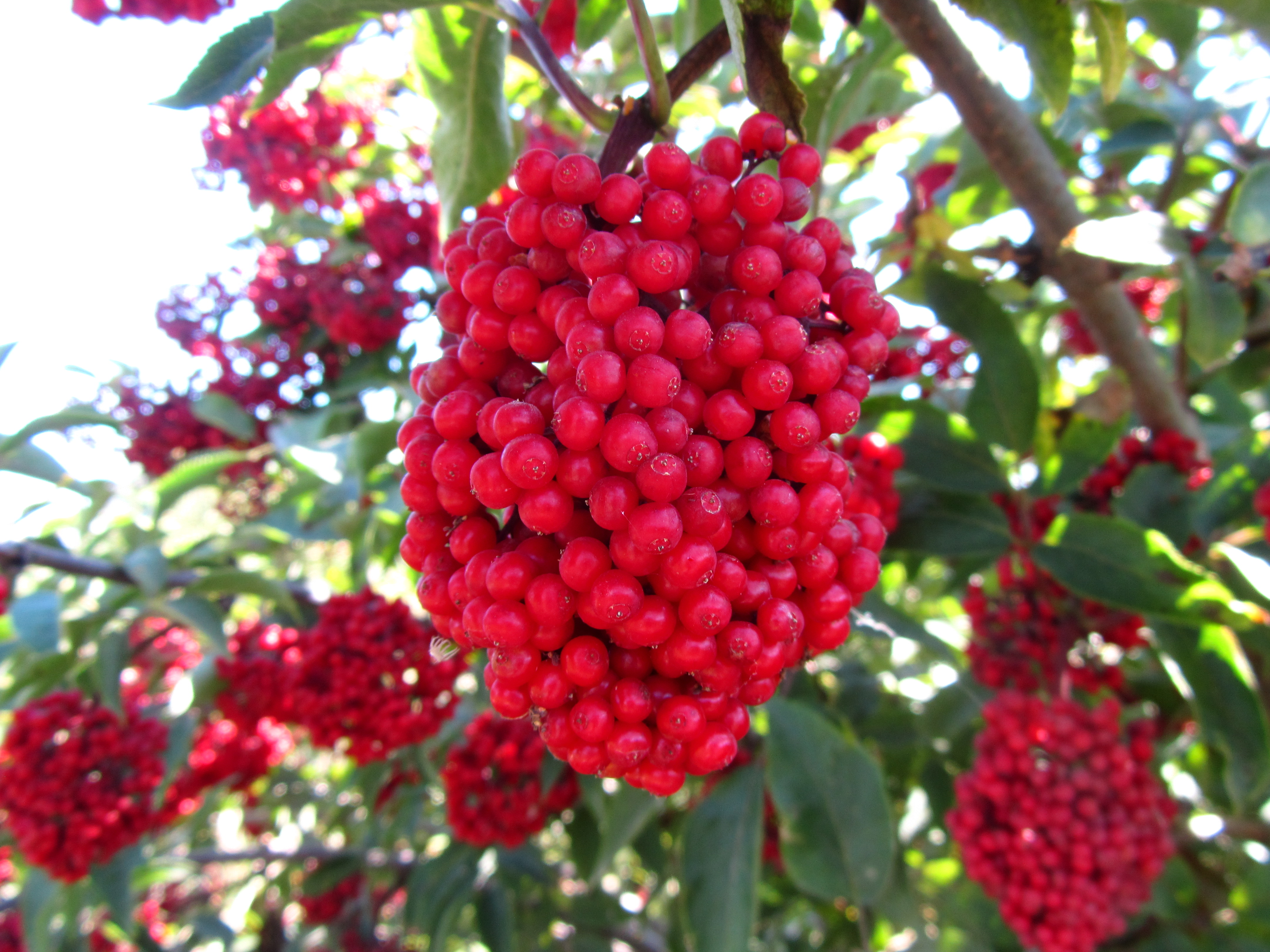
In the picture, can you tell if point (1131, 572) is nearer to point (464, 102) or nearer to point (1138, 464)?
point (1138, 464)

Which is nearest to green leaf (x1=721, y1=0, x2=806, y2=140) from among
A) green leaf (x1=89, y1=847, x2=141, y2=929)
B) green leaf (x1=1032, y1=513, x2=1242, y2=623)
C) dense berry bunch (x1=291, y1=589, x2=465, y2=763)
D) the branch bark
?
the branch bark

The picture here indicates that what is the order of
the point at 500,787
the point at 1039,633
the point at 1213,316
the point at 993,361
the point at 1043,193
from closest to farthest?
the point at 1043,193
the point at 1213,316
the point at 993,361
the point at 1039,633
the point at 500,787

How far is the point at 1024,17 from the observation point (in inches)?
50.8

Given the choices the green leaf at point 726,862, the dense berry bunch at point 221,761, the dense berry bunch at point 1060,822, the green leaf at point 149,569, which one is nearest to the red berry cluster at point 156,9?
the green leaf at point 149,569

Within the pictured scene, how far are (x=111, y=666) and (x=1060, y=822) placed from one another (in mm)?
3208

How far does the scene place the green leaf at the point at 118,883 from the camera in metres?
2.81

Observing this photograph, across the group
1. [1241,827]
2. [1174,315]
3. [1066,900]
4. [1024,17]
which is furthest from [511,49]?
[1241,827]

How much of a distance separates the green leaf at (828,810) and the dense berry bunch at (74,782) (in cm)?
232

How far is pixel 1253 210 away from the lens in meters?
1.66

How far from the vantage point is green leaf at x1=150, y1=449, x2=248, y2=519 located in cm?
306

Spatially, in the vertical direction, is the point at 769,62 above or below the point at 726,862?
above

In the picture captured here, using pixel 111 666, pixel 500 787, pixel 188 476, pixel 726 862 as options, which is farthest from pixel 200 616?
pixel 726 862

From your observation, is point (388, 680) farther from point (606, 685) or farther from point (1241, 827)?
point (1241, 827)

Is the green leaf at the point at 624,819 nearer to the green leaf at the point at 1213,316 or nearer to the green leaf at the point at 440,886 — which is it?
the green leaf at the point at 440,886
